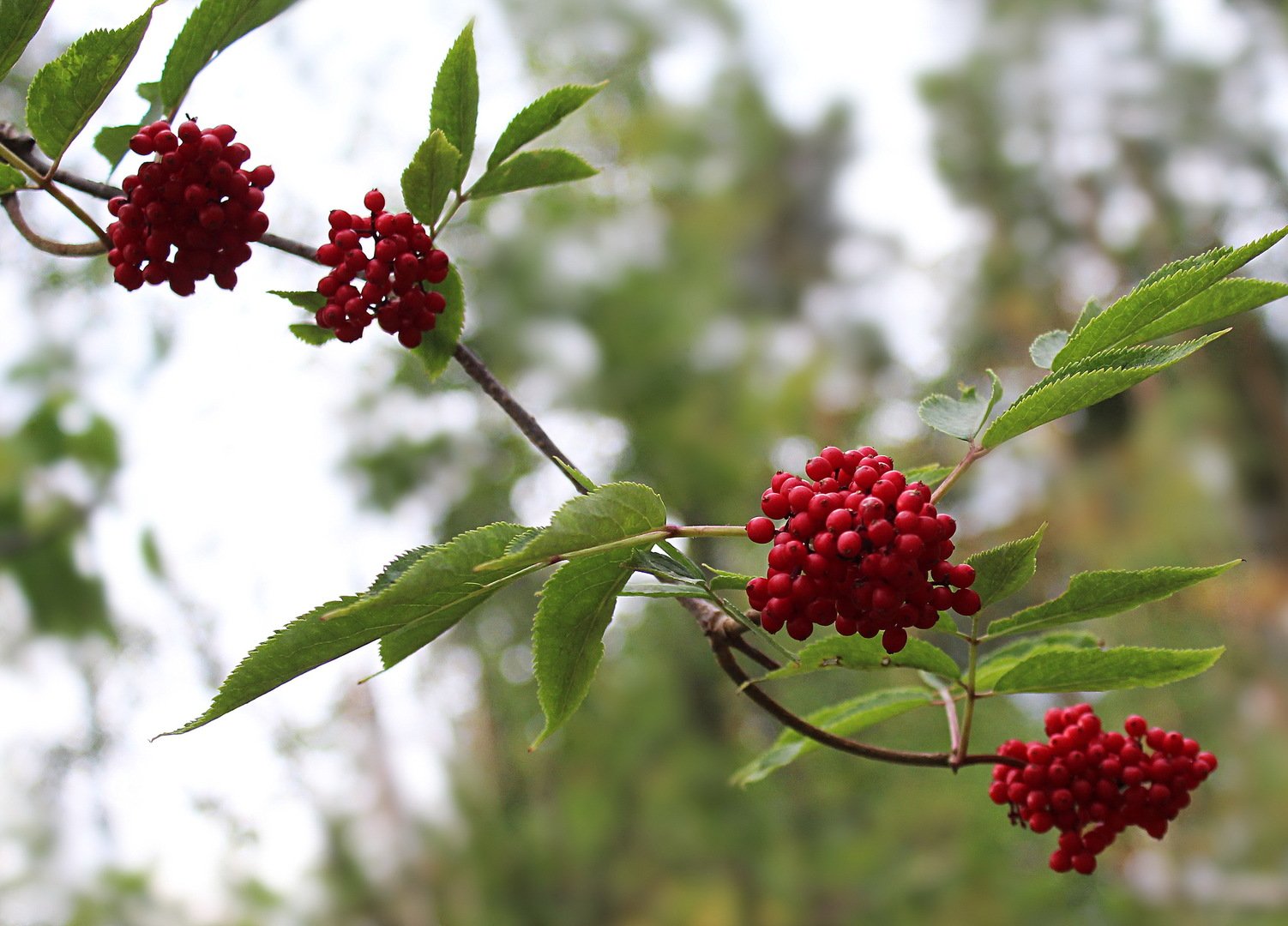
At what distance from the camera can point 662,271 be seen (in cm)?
313

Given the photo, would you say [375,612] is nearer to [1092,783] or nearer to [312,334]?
[312,334]

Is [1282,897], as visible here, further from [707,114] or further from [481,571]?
[481,571]

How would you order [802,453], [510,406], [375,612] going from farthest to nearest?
[802,453] → [510,406] → [375,612]

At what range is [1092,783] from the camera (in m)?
0.39

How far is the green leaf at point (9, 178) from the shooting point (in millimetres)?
339

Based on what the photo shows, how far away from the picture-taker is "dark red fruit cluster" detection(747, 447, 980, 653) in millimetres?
278

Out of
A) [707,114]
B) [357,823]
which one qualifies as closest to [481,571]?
[357,823]

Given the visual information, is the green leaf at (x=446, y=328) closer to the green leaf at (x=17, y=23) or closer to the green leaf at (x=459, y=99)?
the green leaf at (x=459, y=99)

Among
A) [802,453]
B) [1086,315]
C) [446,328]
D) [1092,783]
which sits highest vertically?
[802,453]

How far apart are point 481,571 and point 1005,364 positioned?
14.0 feet

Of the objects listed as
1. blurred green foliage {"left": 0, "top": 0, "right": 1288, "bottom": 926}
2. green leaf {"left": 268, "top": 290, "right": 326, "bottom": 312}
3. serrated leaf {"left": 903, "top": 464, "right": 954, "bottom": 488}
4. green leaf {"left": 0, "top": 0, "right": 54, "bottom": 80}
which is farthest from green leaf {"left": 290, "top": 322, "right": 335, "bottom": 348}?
blurred green foliage {"left": 0, "top": 0, "right": 1288, "bottom": 926}

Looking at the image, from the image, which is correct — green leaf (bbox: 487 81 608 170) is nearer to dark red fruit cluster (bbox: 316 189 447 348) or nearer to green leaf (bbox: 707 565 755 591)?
dark red fruit cluster (bbox: 316 189 447 348)

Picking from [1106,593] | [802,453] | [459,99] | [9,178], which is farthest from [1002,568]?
[802,453]

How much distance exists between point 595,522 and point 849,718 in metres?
0.21
